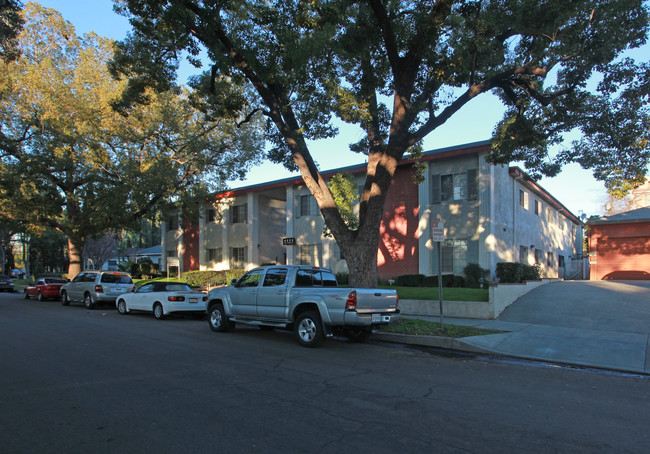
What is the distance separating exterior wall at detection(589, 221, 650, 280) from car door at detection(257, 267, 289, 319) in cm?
2261

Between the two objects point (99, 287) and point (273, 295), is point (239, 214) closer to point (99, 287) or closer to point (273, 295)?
point (99, 287)

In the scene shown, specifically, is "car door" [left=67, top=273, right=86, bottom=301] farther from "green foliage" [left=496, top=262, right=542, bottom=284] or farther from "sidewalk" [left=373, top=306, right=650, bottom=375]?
"green foliage" [left=496, top=262, right=542, bottom=284]

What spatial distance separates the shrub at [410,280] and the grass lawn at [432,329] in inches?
328

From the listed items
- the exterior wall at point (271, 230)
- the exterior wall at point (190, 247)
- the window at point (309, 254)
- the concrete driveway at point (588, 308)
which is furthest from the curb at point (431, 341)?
the exterior wall at point (190, 247)

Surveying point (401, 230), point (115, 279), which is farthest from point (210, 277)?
point (401, 230)

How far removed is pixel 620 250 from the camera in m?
24.6

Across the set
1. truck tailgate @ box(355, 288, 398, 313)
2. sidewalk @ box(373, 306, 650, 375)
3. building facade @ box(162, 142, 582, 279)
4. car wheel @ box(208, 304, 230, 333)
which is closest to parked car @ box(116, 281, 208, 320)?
car wheel @ box(208, 304, 230, 333)

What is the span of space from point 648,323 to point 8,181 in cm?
2963

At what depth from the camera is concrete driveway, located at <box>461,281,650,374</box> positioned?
8.99m

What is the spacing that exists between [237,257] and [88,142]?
12.5m

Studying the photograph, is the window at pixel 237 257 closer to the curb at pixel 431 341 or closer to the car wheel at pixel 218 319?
the car wheel at pixel 218 319

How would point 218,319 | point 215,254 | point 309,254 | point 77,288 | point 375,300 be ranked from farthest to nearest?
point 215,254 → point 309,254 → point 77,288 → point 218,319 → point 375,300

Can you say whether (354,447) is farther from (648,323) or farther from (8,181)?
(8,181)

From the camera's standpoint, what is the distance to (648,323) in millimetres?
11781
